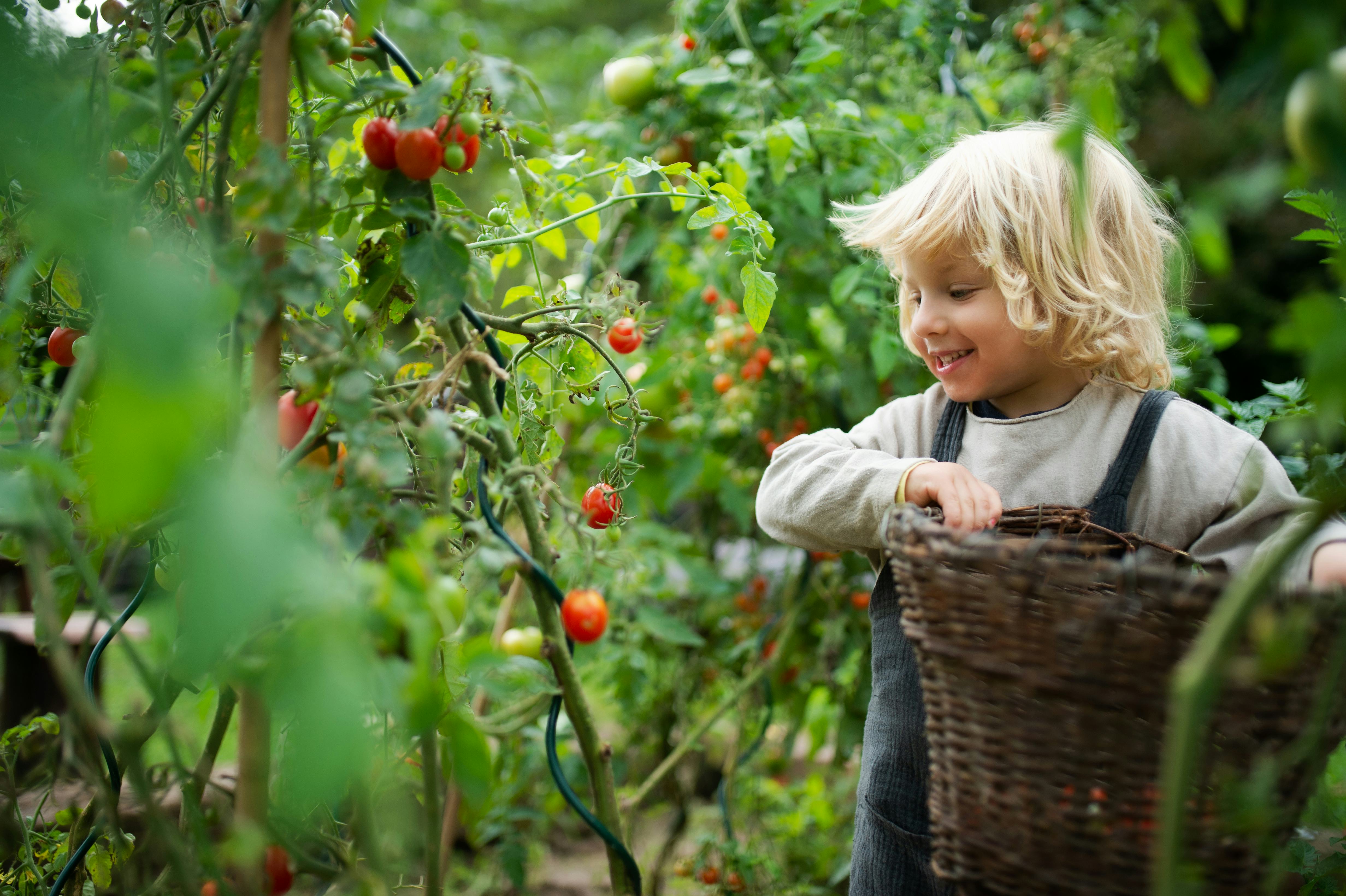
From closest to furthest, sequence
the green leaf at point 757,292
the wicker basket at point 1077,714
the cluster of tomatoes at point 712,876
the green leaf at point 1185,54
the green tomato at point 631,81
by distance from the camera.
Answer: the green leaf at point 1185,54 → the wicker basket at point 1077,714 → the green leaf at point 757,292 → the cluster of tomatoes at point 712,876 → the green tomato at point 631,81

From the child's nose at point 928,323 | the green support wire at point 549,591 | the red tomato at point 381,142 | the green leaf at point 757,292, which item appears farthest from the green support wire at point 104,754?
the child's nose at point 928,323

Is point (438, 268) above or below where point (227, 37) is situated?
below

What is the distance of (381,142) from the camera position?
729mm

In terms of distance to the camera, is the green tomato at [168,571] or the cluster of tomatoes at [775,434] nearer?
the green tomato at [168,571]

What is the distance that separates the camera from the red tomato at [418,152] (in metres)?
0.72

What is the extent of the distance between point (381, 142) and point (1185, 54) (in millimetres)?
579

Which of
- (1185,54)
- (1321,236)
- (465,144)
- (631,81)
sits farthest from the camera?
(631,81)

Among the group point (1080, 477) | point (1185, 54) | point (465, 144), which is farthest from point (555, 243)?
point (1185, 54)

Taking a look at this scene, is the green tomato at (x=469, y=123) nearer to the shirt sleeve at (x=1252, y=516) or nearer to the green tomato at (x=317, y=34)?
the green tomato at (x=317, y=34)

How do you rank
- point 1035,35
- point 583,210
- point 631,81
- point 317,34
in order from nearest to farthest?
point 317,34, point 583,210, point 631,81, point 1035,35

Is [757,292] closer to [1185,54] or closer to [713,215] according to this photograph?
[713,215]

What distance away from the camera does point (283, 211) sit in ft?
1.99

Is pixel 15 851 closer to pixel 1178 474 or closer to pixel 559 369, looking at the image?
pixel 559 369

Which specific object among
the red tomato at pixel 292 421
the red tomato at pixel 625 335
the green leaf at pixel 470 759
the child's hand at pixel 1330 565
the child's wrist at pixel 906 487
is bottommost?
the green leaf at pixel 470 759
